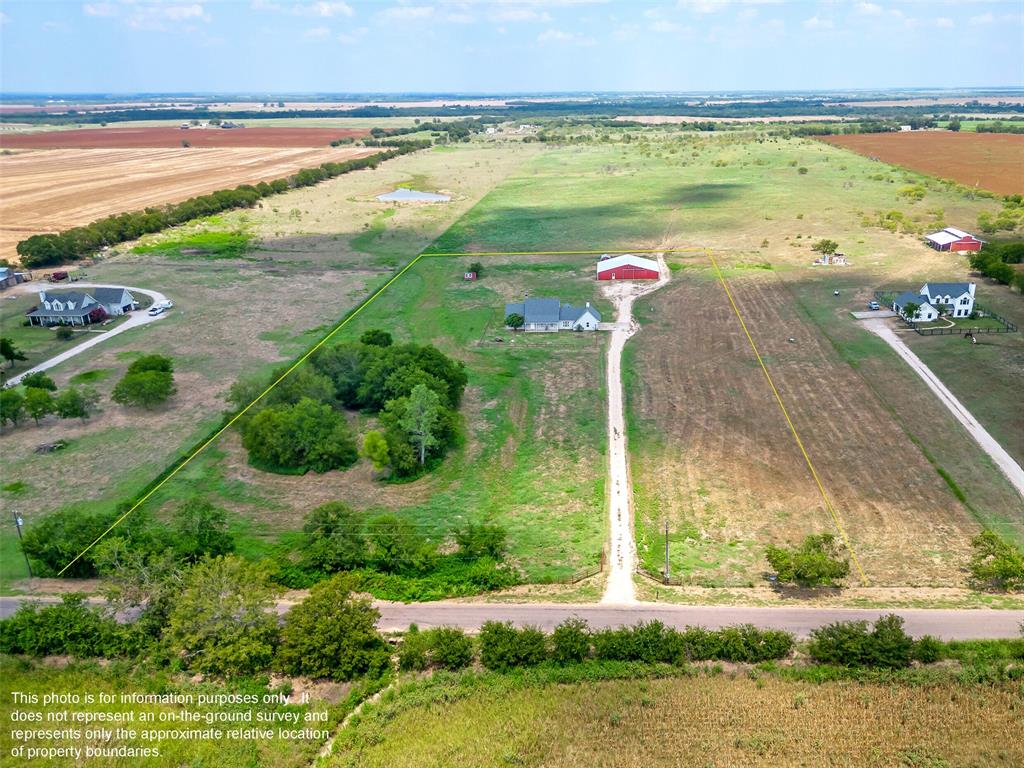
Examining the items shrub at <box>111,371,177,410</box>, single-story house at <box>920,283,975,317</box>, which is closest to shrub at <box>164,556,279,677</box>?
shrub at <box>111,371,177,410</box>

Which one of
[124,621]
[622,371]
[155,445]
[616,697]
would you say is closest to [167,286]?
[155,445]

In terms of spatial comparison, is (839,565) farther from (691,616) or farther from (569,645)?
(569,645)

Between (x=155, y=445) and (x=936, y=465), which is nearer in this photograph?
(x=936, y=465)

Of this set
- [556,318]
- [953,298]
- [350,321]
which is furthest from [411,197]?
[953,298]

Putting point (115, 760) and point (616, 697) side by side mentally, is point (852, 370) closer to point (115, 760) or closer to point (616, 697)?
point (616, 697)
